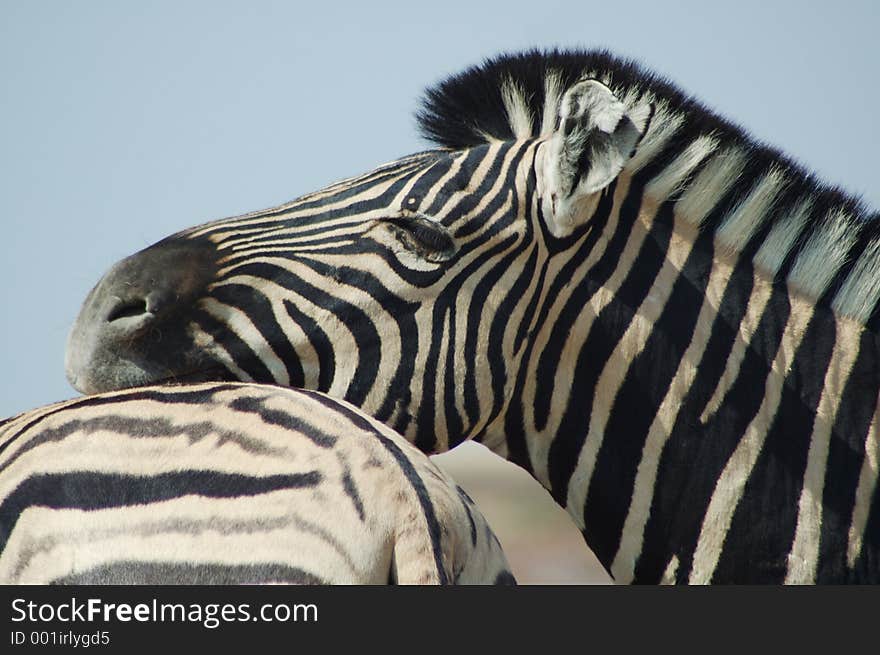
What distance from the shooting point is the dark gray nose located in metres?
4.14

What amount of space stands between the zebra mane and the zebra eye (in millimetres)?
949

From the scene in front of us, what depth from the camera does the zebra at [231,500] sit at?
96.7 inches

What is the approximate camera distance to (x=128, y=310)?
425 centimetres

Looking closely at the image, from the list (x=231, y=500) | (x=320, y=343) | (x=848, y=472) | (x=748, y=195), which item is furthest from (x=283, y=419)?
(x=748, y=195)

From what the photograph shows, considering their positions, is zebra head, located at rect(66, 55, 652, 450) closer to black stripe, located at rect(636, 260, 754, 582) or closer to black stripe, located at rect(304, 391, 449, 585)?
black stripe, located at rect(636, 260, 754, 582)

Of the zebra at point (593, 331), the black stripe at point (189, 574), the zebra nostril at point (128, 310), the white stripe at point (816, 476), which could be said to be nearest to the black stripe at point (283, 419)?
the black stripe at point (189, 574)

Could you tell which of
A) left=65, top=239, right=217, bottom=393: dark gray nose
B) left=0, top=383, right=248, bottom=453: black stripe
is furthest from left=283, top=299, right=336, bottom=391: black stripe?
left=0, top=383, right=248, bottom=453: black stripe

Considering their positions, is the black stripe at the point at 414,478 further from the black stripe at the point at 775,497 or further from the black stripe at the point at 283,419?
the black stripe at the point at 775,497

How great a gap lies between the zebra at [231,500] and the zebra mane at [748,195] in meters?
2.37

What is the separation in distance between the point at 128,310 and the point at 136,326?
0.14 meters

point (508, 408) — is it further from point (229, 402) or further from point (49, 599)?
point (49, 599)

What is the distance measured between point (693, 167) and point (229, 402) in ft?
9.05

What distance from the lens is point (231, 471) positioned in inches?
102

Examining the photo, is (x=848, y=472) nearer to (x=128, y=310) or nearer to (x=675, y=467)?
(x=675, y=467)
